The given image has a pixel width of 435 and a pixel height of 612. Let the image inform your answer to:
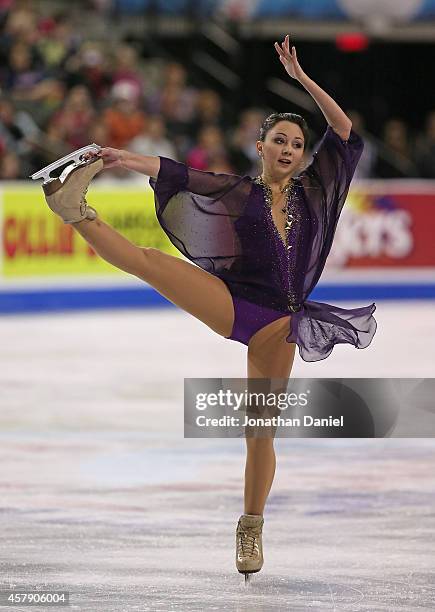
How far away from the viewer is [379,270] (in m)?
13.1

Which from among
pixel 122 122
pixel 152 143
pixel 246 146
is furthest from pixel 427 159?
pixel 122 122

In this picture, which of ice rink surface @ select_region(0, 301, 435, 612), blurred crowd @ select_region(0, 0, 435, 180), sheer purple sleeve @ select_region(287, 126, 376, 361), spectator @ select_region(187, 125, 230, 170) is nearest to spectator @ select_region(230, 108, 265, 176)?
blurred crowd @ select_region(0, 0, 435, 180)

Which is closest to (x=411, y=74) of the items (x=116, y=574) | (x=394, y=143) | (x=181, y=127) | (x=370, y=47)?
(x=370, y=47)

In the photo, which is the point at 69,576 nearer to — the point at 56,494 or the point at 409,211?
the point at 56,494

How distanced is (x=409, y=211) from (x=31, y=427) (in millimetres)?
6940

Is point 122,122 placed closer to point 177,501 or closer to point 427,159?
point 427,159

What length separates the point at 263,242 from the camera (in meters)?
4.36

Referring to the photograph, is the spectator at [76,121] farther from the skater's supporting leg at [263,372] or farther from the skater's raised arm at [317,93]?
the skater's supporting leg at [263,372]

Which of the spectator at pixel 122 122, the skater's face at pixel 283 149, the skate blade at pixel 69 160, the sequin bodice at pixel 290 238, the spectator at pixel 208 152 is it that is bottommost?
the sequin bodice at pixel 290 238

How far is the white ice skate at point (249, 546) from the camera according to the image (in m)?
4.34

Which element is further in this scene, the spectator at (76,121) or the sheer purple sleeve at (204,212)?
the spectator at (76,121)

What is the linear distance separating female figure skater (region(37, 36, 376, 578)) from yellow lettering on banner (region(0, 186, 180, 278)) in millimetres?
7220

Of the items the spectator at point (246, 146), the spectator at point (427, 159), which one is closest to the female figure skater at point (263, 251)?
the spectator at point (246, 146)

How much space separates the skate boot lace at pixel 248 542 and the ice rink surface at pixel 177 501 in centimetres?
9
